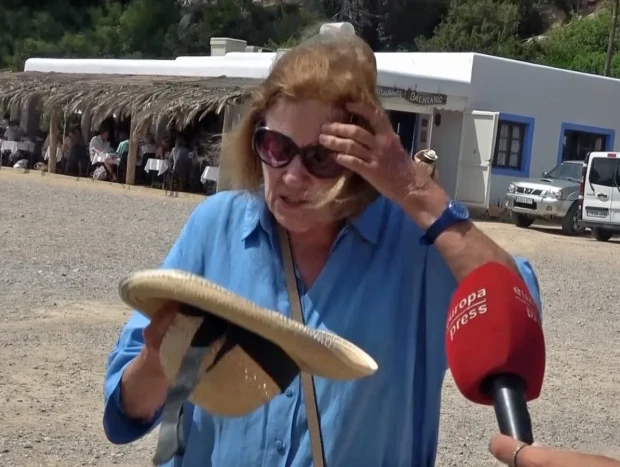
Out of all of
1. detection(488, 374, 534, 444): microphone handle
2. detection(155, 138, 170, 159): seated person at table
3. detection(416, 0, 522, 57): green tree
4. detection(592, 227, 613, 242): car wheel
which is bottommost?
detection(592, 227, 613, 242): car wheel

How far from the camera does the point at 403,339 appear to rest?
2072mm

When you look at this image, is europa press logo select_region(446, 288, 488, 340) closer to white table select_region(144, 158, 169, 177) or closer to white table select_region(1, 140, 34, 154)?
white table select_region(144, 158, 169, 177)

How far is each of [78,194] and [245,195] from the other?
1939 centimetres

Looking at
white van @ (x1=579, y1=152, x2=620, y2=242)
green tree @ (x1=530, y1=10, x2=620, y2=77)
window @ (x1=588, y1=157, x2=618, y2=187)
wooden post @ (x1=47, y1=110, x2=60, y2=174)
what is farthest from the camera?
green tree @ (x1=530, y1=10, x2=620, y2=77)

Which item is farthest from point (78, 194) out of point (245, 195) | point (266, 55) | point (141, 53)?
point (141, 53)

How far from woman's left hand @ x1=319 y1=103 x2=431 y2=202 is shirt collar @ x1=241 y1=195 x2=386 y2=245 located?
10.5 inches

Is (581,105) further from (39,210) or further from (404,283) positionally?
(404,283)

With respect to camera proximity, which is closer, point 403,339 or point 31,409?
point 403,339

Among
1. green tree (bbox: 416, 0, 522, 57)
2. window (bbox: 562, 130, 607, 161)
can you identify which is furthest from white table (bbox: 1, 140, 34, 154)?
green tree (bbox: 416, 0, 522, 57)

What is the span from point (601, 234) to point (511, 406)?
67.6ft

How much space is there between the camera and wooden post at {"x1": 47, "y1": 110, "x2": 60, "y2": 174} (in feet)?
89.5

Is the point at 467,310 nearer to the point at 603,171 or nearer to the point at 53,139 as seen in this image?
the point at 603,171

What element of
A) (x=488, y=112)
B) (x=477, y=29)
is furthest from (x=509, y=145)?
(x=477, y=29)

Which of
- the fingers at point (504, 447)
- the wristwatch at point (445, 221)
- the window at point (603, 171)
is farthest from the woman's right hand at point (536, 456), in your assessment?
the window at point (603, 171)
